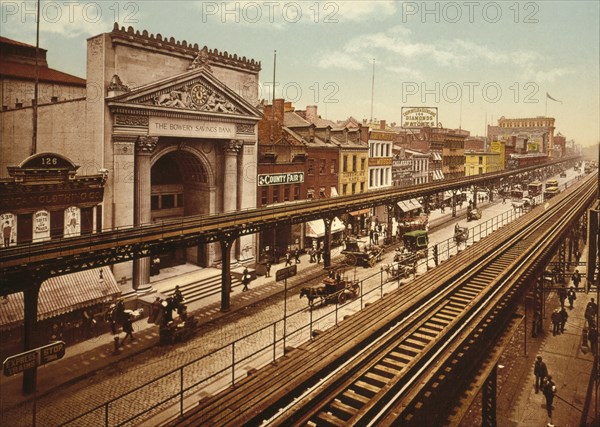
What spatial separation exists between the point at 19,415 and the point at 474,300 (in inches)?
674

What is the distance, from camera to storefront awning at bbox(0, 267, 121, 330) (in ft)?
55.8

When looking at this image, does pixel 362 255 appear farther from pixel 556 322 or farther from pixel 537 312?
pixel 556 322

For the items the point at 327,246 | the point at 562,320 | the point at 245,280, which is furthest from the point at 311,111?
the point at 562,320

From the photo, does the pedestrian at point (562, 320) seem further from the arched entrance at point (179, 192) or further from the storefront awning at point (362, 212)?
the storefront awning at point (362, 212)

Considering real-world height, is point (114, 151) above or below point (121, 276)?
above

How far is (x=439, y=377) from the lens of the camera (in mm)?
12305

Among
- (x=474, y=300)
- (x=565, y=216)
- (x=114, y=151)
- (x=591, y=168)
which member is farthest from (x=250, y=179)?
(x=591, y=168)

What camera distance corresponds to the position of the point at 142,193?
82.3 feet

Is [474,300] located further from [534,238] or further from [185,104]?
[185,104]

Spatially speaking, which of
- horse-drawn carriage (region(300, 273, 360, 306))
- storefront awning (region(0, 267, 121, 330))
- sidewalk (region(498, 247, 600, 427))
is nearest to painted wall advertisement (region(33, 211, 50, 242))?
storefront awning (region(0, 267, 121, 330))

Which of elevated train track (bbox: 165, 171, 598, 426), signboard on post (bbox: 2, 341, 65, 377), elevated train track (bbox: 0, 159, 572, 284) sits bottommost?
elevated train track (bbox: 165, 171, 598, 426)

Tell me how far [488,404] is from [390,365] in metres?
4.43

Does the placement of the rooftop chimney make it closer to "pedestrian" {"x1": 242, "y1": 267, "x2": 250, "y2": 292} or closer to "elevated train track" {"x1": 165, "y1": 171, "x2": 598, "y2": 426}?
"pedestrian" {"x1": 242, "y1": 267, "x2": 250, "y2": 292}

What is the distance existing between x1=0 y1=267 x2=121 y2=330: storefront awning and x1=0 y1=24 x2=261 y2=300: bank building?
2501 mm
